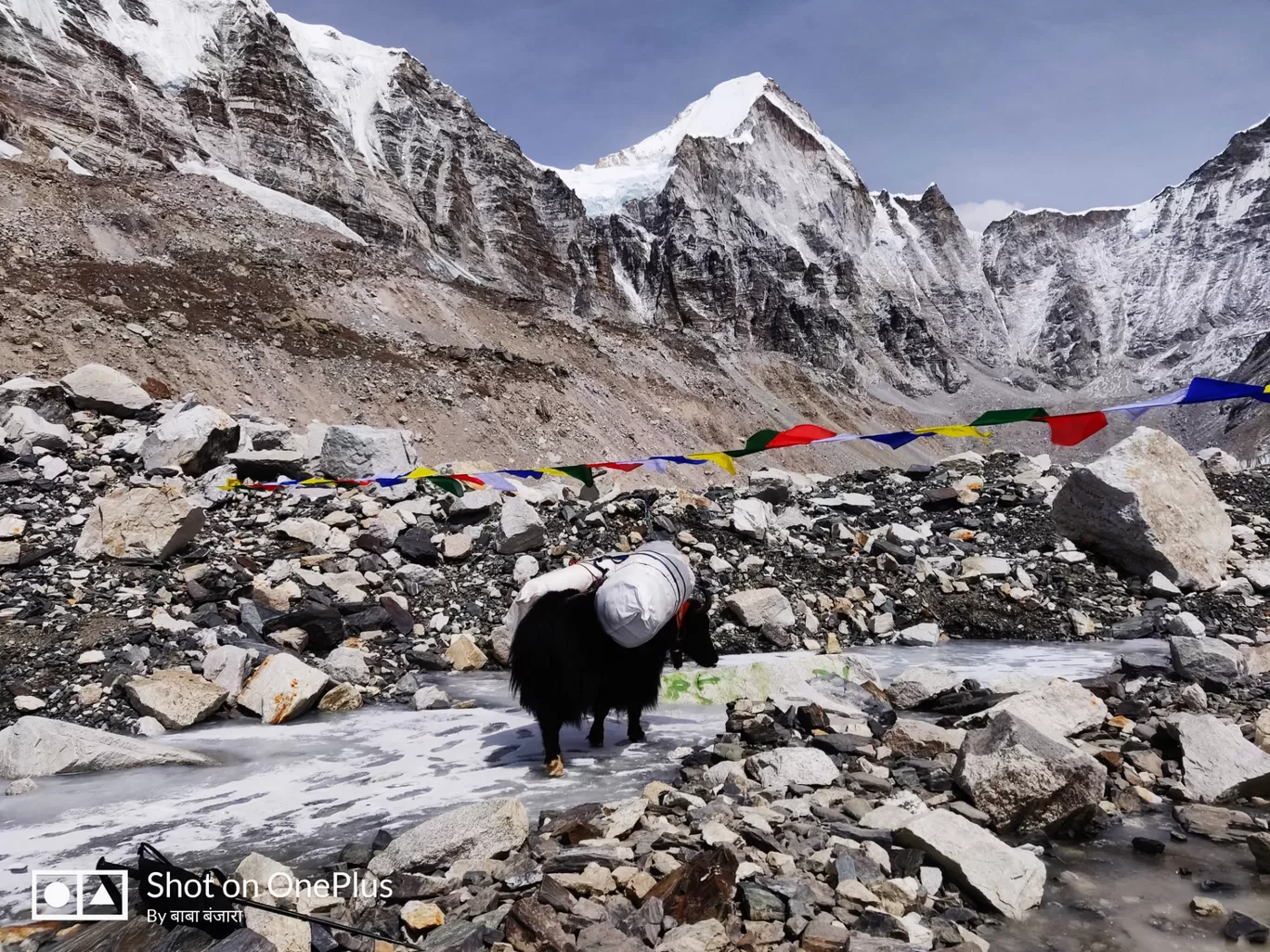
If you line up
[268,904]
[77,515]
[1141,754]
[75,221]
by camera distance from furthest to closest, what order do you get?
[75,221], [77,515], [1141,754], [268,904]

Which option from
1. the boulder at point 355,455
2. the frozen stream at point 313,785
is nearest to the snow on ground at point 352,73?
the boulder at point 355,455

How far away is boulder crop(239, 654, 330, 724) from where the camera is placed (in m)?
5.15

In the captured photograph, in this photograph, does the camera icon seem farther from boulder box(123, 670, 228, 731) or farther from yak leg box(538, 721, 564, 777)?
boulder box(123, 670, 228, 731)

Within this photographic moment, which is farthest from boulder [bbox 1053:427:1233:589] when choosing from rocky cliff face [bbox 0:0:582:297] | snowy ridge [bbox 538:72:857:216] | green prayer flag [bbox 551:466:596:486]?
snowy ridge [bbox 538:72:857:216]

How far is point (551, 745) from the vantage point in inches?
163

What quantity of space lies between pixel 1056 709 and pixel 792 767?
5.37ft

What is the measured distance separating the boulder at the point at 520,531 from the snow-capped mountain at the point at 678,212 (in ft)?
102

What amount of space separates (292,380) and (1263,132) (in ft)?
544

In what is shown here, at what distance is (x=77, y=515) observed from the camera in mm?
7246

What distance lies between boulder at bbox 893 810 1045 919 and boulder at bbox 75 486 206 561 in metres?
6.63

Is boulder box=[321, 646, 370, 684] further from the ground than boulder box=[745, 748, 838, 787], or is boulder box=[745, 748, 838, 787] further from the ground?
boulder box=[321, 646, 370, 684]

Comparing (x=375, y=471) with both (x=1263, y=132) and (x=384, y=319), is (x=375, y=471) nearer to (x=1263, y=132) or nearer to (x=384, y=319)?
(x=384, y=319)

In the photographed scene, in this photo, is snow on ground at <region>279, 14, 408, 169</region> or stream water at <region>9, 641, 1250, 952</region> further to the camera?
snow on ground at <region>279, 14, 408, 169</region>

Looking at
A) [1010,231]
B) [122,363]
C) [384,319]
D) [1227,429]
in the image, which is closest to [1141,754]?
[122,363]
